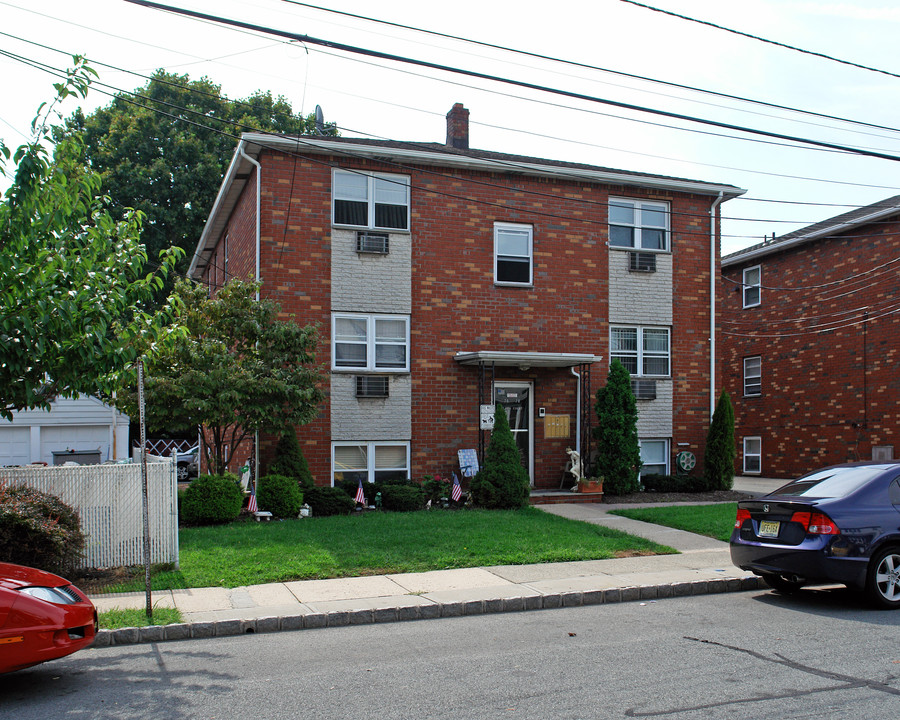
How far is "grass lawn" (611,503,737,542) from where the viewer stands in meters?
13.0

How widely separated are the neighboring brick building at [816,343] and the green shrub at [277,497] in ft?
53.3

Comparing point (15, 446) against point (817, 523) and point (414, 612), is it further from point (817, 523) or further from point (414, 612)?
point (817, 523)

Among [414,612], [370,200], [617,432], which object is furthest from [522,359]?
[414,612]

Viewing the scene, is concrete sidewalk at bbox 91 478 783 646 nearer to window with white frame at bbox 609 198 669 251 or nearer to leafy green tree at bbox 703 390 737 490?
leafy green tree at bbox 703 390 737 490

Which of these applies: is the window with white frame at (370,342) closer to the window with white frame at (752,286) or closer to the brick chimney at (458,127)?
the brick chimney at (458,127)

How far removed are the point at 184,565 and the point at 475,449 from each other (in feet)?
27.7

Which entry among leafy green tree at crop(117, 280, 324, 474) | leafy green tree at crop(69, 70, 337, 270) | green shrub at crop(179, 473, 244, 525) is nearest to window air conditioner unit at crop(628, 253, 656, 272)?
leafy green tree at crop(117, 280, 324, 474)

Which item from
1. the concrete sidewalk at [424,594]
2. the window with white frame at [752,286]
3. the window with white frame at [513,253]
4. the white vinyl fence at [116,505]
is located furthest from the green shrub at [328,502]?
the window with white frame at [752,286]

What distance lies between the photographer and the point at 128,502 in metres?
10.1

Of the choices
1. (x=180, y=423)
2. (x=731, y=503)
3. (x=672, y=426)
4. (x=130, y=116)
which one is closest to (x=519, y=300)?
(x=672, y=426)

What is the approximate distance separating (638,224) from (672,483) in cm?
621

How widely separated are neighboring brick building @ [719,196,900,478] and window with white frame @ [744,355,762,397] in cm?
3

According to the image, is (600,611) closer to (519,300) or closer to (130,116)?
(519,300)

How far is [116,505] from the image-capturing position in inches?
395
